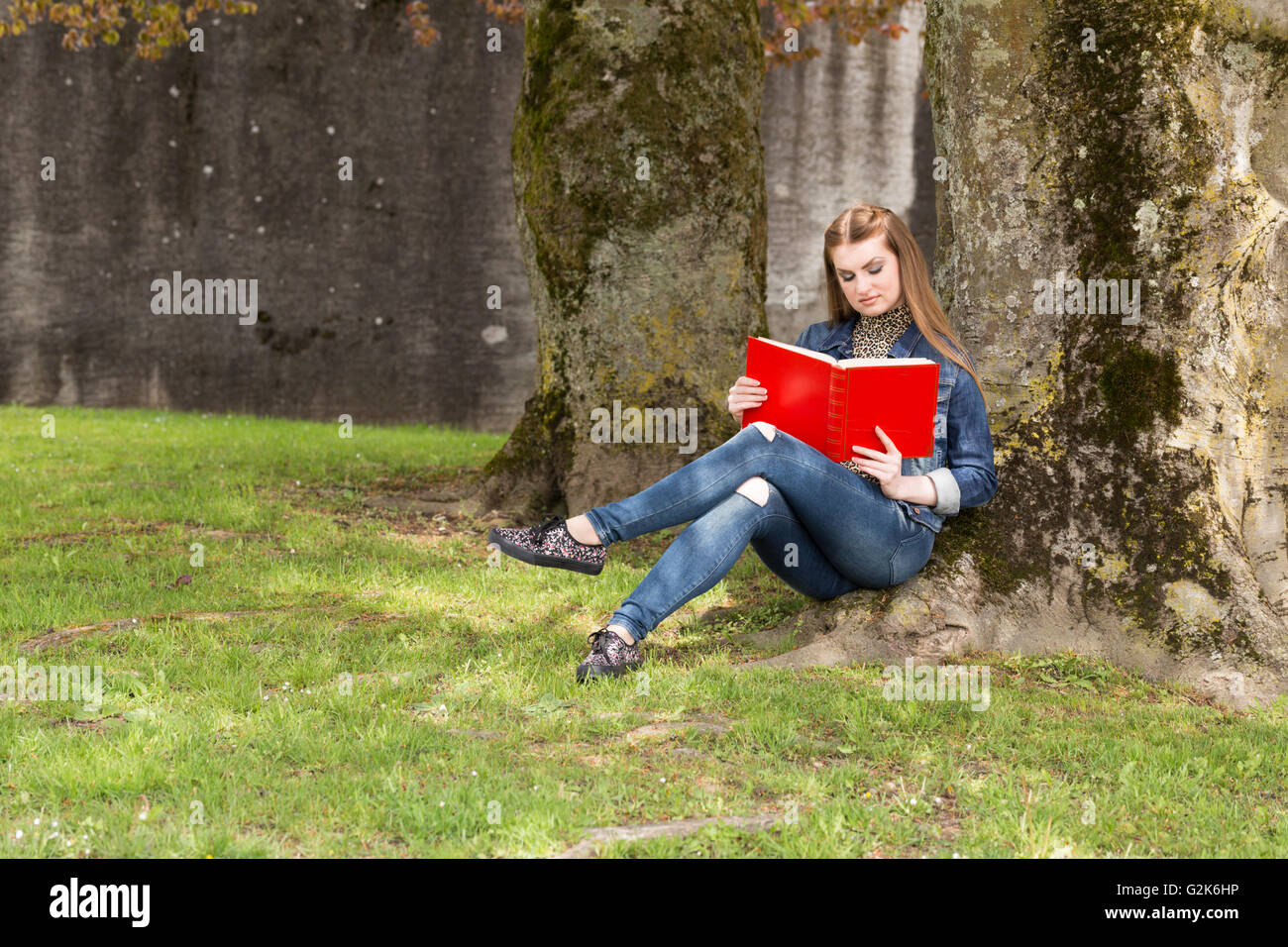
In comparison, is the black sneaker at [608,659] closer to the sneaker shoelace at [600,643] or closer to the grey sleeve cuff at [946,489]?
the sneaker shoelace at [600,643]

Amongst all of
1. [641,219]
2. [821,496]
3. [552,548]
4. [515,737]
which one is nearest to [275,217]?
[641,219]

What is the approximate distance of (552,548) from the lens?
4395 millimetres

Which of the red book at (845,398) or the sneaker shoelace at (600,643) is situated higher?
the red book at (845,398)

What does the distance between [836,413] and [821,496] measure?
0.34 metres

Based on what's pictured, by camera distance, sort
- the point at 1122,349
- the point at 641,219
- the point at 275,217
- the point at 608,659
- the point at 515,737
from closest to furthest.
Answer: the point at 515,737
the point at 608,659
the point at 1122,349
the point at 641,219
the point at 275,217

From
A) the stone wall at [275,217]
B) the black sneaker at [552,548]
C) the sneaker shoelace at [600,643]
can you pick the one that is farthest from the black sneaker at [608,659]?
the stone wall at [275,217]

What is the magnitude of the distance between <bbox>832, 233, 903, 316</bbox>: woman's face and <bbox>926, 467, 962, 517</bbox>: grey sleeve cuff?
2.30 feet

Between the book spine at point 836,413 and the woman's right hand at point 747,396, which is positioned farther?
the woman's right hand at point 747,396

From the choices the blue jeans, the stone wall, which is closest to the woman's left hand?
the blue jeans

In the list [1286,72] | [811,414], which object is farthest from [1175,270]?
[811,414]

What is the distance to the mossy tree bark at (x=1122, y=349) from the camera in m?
4.52

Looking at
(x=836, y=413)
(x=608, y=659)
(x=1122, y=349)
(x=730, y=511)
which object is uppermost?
(x=1122, y=349)

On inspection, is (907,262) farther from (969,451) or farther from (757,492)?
(757,492)

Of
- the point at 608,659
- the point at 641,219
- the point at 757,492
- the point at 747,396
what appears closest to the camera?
the point at 608,659
